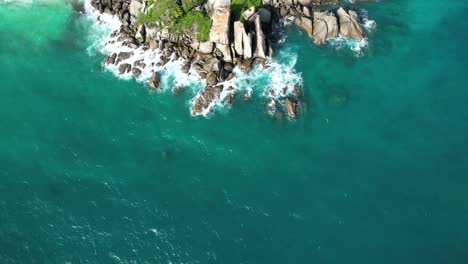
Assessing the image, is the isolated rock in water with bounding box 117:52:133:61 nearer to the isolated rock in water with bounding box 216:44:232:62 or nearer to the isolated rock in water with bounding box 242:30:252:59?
the isolated rock in water with bounding box 216:44:232:62

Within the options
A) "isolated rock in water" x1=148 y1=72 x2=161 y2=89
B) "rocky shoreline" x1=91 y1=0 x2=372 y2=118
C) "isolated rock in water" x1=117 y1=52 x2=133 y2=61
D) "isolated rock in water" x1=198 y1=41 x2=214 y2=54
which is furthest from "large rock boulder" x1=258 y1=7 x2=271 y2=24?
"isolated rock in water" x1=117 y1=52 x2=133 y2=61

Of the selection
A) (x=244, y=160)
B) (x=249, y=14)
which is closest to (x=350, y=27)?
(x=249, y=14)

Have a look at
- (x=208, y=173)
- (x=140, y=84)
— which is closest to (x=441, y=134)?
(x=208, y=173)

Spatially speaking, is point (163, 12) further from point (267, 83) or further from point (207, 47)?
point (267, 83)

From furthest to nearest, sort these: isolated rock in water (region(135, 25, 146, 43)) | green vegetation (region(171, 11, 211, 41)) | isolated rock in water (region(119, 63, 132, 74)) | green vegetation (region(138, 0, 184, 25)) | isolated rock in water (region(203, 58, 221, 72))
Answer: isolated rock in water (region(135, 25, 146, 43)) < green vegetation (region(138, 0, 184, 25)) < green vegetation (region(171, 11, 211, 41)) < isolated rock in water (region(119, 63, 132, 74)) < isolated rock in water (region(203, 58, 221, 72))

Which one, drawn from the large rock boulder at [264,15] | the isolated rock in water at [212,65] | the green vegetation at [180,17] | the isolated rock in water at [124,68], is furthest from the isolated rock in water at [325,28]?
the isolated rock in water at [124,68]

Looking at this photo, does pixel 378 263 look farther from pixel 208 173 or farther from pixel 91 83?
pixel 91 83
